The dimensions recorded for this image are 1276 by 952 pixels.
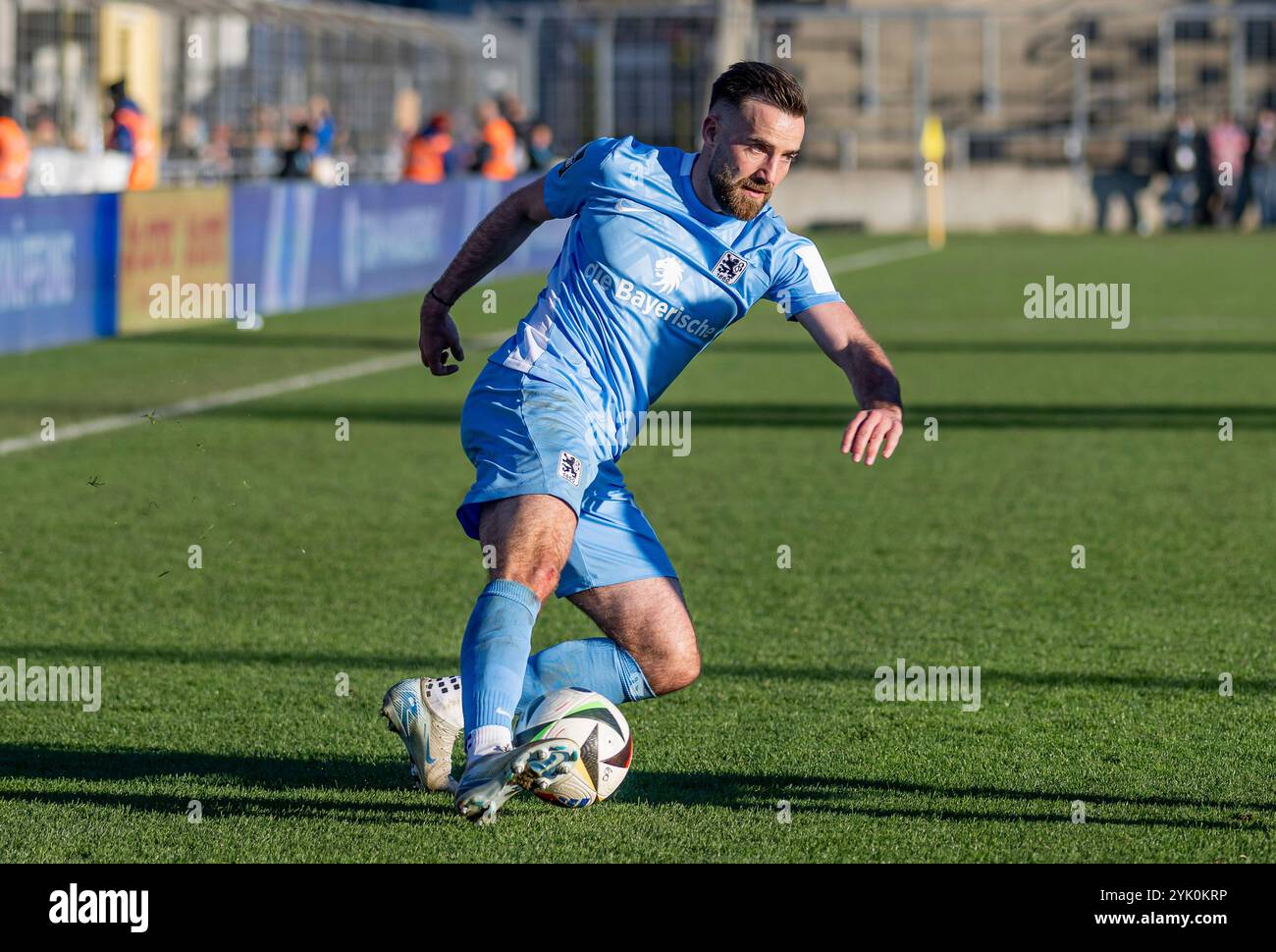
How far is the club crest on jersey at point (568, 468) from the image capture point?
4773mm

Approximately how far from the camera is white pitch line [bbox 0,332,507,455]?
11617 mm

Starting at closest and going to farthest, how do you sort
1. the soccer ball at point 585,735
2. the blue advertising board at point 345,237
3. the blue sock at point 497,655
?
the blue sock at point 497,655 → the soccer ball at point 585,735 → the blue advertising board at point 345,237

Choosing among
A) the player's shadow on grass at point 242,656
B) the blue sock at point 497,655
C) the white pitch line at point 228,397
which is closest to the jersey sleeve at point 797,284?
the blue sock at point 497,655

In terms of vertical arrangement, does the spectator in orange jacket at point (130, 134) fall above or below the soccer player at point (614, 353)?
above

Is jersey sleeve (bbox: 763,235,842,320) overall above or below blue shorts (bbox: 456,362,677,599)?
above

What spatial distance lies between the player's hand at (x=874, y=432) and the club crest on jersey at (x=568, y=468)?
62 centimetres

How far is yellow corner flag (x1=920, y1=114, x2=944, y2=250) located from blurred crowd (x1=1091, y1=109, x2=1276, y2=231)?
2837 mm

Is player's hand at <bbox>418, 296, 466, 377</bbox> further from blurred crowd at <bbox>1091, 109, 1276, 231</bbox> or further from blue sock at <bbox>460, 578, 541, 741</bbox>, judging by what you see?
blurred crowd at <bbox>1091, 109, 1276, 231</bbox>

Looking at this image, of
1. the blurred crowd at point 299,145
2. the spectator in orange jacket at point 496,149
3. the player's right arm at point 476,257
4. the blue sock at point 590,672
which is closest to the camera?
the blue sock at point 590,672

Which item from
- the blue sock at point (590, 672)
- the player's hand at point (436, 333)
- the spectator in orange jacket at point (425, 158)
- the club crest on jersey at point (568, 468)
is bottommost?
the blue sock at point (590, 672)

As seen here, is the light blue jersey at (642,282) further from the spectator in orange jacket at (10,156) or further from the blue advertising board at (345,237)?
the blue advertising board at (345,237)

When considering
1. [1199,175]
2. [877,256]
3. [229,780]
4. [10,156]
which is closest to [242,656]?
[229,780]

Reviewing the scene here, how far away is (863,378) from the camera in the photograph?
16.1 ft

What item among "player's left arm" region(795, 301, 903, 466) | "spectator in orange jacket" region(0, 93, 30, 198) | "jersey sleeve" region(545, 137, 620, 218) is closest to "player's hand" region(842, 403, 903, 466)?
"player's left arm" region(795, 301, 903, 466)
